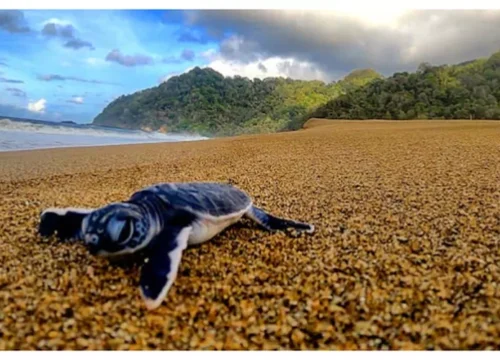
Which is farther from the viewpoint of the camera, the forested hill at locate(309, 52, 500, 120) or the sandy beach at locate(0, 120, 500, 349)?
the forested hill at locate(309, 52, 500, 120)

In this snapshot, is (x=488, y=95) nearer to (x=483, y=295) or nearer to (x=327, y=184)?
(x=327, y=184)

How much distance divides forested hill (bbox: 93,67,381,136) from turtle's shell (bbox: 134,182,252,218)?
3.87 metres

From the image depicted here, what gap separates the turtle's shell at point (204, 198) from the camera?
49.5 inches

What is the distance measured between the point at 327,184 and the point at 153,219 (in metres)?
1.41

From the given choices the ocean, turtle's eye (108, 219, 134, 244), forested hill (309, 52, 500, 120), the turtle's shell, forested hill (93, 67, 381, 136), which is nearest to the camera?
turtle's eye (108, 219, 134, 244)

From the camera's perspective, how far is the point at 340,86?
15945 mm

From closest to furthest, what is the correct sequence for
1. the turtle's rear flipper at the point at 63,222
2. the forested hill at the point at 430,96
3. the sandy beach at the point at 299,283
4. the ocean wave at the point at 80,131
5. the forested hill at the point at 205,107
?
the sandy beach at the point at 299,283 → the turtle's rear flipper at the point at 63,222 → the forested hill at the point at 205,107 → the ocean wave at the point at 80,131 → the forested hill at the point at 430,96

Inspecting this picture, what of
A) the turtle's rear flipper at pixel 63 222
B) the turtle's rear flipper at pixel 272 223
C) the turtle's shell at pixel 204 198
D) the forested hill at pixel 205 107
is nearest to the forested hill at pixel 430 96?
the forested hill at pixel 205 107

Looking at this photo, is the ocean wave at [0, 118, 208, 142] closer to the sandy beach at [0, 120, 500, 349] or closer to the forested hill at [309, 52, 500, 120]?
the forested hill at [309, 52, 500, 120]

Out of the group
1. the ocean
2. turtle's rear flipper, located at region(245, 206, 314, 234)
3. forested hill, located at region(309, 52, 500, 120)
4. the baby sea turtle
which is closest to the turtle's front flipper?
the baby sea turtle

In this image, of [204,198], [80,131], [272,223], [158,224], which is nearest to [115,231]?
[158,224]

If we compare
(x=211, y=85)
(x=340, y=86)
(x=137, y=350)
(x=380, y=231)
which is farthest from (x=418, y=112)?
(x=137, y=350)

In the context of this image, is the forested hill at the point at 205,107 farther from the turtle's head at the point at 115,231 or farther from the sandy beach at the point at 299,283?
the turtle's head at the point at 115,231

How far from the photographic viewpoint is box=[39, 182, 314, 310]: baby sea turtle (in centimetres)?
106
